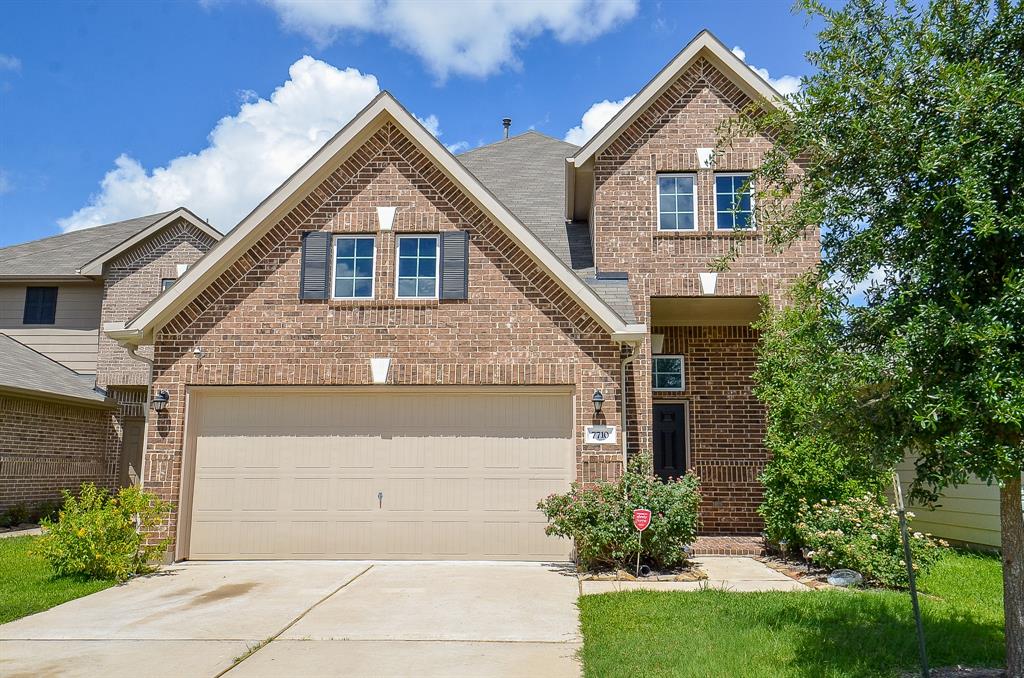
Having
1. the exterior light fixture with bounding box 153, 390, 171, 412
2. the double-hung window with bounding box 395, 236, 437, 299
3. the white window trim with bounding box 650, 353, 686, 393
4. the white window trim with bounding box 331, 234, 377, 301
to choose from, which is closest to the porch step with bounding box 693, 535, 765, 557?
the white window trim with bounding box 650, 353, 686, 393

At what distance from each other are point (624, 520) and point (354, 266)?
5.54 m

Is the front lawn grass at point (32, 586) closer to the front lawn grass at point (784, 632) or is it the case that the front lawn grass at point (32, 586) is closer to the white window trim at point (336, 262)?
the white window trim at point (336, 262)

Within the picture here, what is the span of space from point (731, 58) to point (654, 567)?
28.1ft

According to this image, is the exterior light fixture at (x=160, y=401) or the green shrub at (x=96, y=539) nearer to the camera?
the green shrub at (x=96, y=539)

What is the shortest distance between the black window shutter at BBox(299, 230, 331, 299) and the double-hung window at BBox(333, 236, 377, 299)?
0.17 metres

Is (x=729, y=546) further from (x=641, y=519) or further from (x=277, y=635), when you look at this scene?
(x=277, y=635)

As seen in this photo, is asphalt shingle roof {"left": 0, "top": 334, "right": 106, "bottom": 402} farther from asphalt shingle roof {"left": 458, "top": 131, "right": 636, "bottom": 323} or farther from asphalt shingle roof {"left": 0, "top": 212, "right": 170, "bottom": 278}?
asphalt shingle roof {"left": 458, "top": 131, "right": 636, "bottom": 323}

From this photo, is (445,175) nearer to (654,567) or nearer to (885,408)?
(654,567)

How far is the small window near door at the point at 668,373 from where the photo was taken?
46.3 feet

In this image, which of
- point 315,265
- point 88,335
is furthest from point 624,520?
point 88,335

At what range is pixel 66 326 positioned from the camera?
19969mm

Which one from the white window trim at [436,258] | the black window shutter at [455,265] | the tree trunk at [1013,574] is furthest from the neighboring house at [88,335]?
the tree trunk at [1013,574]

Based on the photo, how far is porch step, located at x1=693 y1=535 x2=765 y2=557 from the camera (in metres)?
12.1

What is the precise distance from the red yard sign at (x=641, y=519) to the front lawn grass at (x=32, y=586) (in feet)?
21.9
